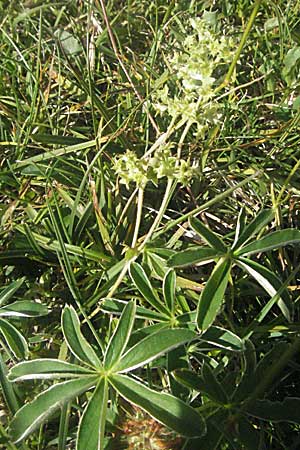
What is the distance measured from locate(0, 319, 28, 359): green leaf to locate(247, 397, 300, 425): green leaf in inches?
16.7

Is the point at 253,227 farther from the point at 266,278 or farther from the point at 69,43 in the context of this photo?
the point at 69,43

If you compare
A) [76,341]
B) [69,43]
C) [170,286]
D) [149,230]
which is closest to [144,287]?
[170,286]

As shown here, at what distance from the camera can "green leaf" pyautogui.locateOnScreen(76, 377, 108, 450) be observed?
991 mm

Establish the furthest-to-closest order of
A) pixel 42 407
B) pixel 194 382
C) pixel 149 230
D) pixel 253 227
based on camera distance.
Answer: pixel 149 230
pixel 253 227
pixel 194 382
pixel 42 407

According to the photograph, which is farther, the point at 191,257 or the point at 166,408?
the point at 191,257

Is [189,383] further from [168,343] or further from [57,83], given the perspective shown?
[57,83]

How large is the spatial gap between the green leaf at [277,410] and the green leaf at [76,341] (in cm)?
29

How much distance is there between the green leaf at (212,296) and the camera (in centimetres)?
108

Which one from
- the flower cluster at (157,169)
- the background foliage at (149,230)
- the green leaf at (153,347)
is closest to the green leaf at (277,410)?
the background foliage at (149,230)

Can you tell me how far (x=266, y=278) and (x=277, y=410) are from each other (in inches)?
9.3

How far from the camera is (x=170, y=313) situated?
1.18 meters

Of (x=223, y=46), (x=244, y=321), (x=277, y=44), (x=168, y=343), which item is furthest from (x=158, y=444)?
(x=277, y=44)

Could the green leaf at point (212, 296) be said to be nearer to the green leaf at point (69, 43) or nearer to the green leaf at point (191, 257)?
→ the green leaf at point (191, 257)

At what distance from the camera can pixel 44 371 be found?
3.53ft
